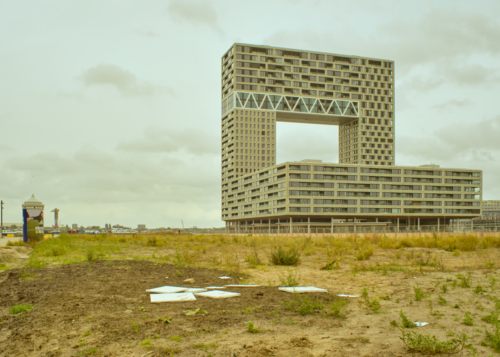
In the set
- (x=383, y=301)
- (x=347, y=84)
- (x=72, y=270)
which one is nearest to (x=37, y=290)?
(x=72, y=270)

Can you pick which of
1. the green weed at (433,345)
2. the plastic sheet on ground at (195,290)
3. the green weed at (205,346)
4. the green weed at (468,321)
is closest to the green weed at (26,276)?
the plastic sheet on ground at (195,290)

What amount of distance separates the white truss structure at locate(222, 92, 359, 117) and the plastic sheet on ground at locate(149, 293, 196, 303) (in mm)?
126333

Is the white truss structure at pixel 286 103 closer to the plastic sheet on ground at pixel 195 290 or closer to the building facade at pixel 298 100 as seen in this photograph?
the building facade at pixel 298 100

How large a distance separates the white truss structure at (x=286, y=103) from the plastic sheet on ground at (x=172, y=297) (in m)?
126

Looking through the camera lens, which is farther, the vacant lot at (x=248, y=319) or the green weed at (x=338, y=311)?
the green weed at (x=338, y=311)

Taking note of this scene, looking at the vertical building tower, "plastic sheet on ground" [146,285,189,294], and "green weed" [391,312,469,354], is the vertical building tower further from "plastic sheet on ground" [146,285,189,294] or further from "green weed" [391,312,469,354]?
"green weed" [391,312,469,354]

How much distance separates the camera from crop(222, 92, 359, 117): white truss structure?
13188 cm

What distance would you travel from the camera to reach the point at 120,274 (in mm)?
11141

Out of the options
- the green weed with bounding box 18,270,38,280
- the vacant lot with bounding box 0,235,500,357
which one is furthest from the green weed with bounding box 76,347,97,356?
the green weed with bounding box 18,270,38,280

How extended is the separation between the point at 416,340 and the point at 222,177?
5404 inches

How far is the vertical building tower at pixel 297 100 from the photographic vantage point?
132 metres

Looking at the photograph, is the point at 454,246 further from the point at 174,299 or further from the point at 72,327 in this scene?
the point at 72,327

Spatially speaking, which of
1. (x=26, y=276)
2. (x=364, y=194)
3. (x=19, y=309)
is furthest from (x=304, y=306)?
(x=364, y=194)

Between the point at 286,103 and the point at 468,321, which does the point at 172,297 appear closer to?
the point at 468,321
